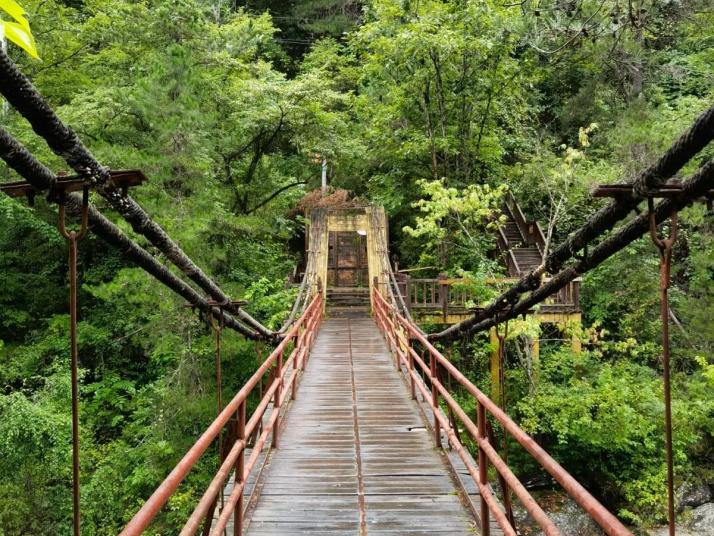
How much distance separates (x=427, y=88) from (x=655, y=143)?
578 cm

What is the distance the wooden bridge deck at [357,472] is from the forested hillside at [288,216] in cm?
393

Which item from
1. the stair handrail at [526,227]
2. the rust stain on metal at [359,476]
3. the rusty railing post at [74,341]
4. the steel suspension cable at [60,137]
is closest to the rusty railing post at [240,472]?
the rust stain on metal at [359,476]

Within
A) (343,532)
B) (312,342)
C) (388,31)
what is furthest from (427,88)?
(343,532)

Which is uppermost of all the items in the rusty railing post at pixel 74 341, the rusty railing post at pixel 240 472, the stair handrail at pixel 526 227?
the stair handrail at pixel 526 227

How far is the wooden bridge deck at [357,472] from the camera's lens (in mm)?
3316

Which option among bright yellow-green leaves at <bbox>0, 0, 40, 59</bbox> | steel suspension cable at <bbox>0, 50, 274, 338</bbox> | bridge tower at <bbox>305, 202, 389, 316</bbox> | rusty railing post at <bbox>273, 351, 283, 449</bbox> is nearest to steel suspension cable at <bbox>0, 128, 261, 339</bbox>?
steel suspension cable at <bbox>0, 50, 274, 338</bbox>

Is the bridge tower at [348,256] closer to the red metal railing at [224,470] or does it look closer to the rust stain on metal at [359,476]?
the rust stain on metal at [359,476]

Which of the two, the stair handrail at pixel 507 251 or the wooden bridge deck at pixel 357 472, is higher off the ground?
the stair handrail at pixel 507 251

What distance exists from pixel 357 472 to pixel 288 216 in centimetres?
1367

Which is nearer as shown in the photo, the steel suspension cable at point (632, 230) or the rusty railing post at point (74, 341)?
the rusty railing post at point (74, 341)

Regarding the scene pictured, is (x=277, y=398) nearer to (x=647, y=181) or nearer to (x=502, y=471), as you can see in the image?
(x=502, y=471)

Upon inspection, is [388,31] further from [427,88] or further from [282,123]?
[282,123]

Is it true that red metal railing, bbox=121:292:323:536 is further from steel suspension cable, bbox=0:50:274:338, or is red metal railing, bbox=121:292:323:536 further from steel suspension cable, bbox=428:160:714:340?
steel suspension cable, bbox=428:160:714:340

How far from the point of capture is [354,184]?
1897 cm
